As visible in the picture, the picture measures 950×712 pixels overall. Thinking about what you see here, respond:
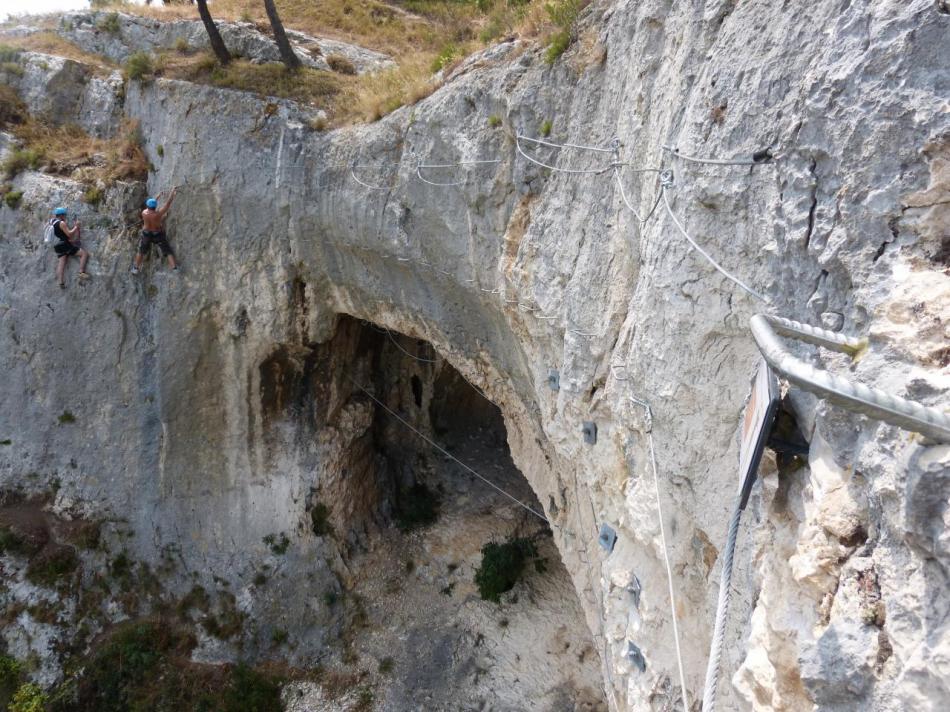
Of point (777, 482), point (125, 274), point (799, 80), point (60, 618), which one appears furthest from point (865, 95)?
point (60, 618)

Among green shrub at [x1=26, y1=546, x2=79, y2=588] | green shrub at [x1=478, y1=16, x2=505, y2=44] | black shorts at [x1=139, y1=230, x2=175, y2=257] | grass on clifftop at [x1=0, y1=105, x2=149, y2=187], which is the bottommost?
green shrub at [x1=26, y1=546, x2=79, y2=588]

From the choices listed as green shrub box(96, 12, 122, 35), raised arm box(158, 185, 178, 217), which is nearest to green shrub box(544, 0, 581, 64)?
raised arm box(158, 185, 178, 217)

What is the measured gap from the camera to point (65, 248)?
9656mm

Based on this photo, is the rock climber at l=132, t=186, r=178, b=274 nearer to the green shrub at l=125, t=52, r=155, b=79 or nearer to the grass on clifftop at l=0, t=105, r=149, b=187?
the grass on clifftop at l=0, t=105, r=149, b=187

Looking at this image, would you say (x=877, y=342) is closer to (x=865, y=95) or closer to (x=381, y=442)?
(x=865, y=95)

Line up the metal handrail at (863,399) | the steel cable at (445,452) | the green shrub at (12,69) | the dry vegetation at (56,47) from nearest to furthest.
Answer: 1. the metal handrail at (863,399)
2. the green shrub at (12,69)
3. the steel cable at (445,452)
4. the dry vegetation at (56,47)

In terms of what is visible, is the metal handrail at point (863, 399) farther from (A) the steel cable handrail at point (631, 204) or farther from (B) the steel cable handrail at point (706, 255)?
(A) the steel cable handrail at point (631, 204)

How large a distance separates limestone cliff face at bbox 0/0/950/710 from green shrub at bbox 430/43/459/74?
1.83 ft

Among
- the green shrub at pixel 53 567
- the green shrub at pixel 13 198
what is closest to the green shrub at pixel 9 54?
the green shrub at pixel 13 198

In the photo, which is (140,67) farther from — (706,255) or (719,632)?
(719,632)

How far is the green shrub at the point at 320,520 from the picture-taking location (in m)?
11.0

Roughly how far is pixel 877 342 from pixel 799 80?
55.7 inches

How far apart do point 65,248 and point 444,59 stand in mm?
6884

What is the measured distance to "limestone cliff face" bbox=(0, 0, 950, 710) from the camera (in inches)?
85.0
